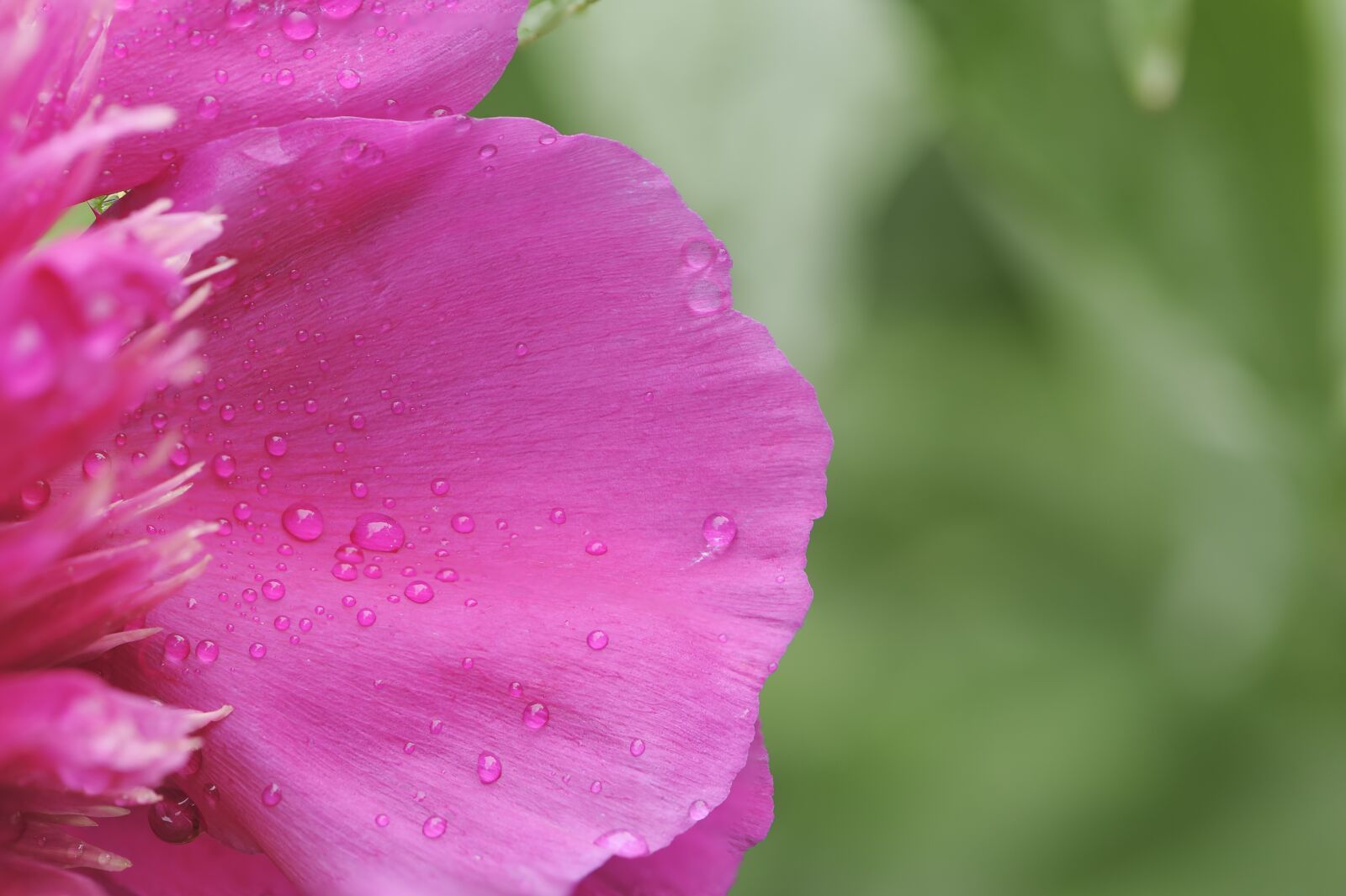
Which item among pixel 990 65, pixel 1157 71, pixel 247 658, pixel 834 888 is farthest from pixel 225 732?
pixel 834 888

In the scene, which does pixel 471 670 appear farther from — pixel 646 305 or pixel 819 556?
pixel 819 556

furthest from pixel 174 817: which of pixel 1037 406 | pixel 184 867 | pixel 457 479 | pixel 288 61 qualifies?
pixel 1037 406

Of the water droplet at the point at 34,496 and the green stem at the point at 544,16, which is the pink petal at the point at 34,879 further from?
the green stem at the point at 544,16

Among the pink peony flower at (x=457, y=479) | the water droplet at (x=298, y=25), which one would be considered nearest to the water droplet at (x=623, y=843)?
the pink peony flower at (x=457, y=479)

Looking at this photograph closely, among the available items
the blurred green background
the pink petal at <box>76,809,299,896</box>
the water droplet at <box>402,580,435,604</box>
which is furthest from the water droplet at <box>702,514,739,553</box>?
the blurred green background

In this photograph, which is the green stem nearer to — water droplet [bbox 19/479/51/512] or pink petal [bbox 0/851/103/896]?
water droplet [bbox 19/479/51/512]

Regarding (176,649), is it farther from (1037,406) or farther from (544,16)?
(1037,406)
